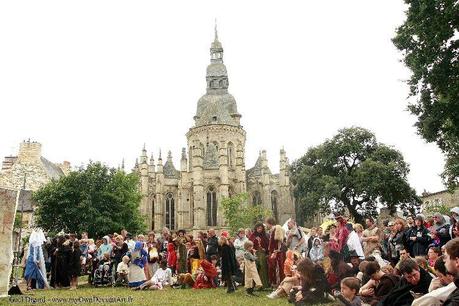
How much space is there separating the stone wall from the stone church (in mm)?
43078

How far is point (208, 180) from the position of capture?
5662cm

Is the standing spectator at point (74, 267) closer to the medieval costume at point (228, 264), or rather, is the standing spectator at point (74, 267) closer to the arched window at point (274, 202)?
the medieval costume at point (228, 264)

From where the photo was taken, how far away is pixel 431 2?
57.4 ft

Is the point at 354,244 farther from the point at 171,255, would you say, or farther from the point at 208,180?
the point at 208,180

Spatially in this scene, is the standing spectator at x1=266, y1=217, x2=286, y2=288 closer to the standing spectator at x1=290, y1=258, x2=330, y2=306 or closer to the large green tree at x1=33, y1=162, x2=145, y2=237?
the standing spectator at x1=290, y1=258, x2=330, y2=306

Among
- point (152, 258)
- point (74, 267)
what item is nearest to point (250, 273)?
point (152, 258)

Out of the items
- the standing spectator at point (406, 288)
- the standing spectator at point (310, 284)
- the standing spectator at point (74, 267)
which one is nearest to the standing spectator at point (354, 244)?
the standing spectator at point (310, 284)

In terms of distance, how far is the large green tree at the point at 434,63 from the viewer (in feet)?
57.3

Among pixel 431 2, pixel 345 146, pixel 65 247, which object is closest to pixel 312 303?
pixel 65 247

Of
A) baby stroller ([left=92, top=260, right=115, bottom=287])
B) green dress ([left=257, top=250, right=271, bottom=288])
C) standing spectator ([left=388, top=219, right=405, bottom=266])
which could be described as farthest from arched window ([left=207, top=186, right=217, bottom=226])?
standing spectator ([left=388, top=219, right=405, bottom=266])

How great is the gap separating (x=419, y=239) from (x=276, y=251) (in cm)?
394

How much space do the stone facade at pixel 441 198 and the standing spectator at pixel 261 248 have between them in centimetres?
4825

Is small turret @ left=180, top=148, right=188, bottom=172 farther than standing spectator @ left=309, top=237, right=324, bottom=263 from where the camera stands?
Yes

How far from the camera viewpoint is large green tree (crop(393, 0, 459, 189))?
57.3 feet
